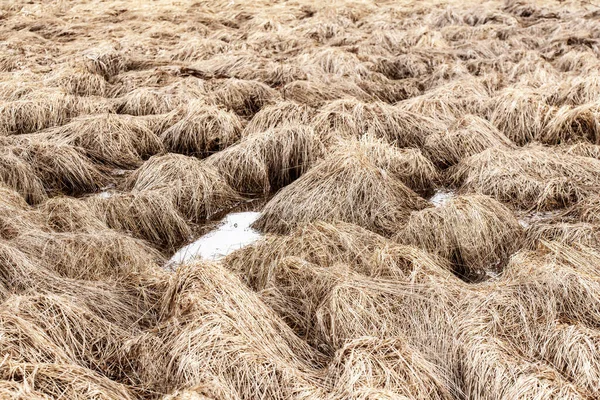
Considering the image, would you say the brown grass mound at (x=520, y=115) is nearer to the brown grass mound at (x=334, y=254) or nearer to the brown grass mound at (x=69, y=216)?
the brown grass mound at (x=334, y=254)

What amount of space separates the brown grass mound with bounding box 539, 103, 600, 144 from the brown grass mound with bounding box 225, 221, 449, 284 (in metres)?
2.75

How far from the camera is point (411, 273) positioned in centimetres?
387

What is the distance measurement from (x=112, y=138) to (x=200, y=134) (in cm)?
84

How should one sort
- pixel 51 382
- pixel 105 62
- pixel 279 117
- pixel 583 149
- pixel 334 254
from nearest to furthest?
pixel 51 382
pixel 334 254
pixel 583 149
pixel 279 117
pixel 105 62

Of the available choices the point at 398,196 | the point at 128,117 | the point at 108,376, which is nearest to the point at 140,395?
the point at 108,376

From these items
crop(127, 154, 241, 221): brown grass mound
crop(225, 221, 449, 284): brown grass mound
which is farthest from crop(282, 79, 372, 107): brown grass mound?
crop(225, 221, 449, 284): brown grass mound

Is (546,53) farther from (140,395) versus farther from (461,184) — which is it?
(140,395)

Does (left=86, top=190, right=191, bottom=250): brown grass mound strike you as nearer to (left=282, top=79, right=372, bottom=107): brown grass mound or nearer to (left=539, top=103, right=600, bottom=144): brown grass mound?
(left=282, top=79, right=372, bottom=107): brown grass mound

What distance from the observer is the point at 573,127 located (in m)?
6.35

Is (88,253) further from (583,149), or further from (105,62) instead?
(105,62)

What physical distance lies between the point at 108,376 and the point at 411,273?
1817 millimetres

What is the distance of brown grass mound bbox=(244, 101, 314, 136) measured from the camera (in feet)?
21.3

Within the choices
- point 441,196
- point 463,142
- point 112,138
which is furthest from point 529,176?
point 112,138

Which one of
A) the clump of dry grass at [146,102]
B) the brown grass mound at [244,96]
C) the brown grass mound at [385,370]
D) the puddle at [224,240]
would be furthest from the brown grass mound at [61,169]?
the brown grass mound at [385,370]
